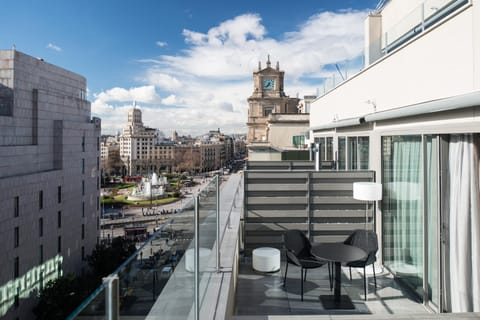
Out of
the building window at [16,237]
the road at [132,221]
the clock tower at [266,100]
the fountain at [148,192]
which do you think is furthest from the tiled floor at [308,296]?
the fountain at [148,192]

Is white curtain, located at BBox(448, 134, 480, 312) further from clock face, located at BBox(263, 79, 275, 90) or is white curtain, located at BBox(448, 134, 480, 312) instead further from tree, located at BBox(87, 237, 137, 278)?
clock face, located at BBox(263, 79, 275, 90)

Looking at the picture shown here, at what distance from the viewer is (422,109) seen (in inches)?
171

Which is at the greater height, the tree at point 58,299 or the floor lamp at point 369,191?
the floor lamp at point 369,191

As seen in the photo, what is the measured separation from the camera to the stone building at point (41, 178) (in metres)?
19.0

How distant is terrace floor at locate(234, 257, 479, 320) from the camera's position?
13.8 feet

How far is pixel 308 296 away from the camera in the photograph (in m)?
4.62

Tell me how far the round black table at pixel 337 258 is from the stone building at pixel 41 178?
1921 centimetres

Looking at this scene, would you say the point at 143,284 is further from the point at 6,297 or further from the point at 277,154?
the point at 6,297

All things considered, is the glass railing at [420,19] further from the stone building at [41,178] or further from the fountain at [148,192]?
the fountain at [148,192]

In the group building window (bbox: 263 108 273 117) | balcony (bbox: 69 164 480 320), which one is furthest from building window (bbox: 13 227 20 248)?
building window (bbox: 263 108 273 117)

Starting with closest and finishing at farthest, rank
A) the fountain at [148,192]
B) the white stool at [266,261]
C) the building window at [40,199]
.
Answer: the white stool at [266,261] < the building window at [40,199] < the fountain at [148,192]

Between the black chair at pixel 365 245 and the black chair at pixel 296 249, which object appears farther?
the black chair at pixel 296 249

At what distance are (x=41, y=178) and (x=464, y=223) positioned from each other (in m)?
23.9

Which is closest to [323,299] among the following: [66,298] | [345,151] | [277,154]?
[345,151]
